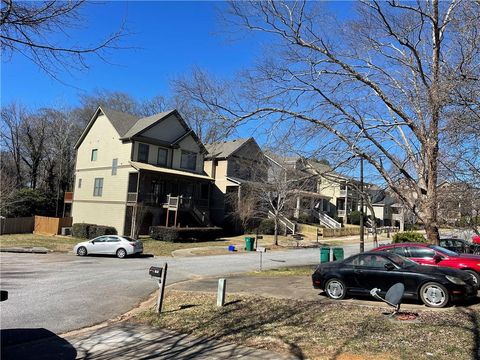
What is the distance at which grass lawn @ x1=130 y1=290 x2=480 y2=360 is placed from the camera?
7227mm

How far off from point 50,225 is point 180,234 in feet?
47.3

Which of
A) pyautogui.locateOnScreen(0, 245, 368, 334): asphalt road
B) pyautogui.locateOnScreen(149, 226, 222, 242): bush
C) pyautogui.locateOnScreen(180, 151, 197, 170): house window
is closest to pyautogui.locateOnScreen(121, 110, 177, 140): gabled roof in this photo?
pyautogui.locateOnScreen(180, 151, 197, 170): house window

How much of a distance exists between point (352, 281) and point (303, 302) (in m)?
1.55

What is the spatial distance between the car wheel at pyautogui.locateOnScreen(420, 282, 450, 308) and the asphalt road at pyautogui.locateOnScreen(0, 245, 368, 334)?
25.4 ft

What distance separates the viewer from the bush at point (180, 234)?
1385 inches

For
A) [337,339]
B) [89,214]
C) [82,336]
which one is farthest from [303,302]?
[89,214]

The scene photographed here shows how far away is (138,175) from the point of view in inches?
1444

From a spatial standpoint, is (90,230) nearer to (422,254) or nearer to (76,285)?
(76,285)

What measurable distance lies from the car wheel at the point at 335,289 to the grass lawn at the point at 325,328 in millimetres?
1056

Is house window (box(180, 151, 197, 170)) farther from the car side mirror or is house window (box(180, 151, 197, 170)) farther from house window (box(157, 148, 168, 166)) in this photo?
the car side mirror

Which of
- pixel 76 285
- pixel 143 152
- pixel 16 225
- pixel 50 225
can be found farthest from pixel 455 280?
pixel 16 225

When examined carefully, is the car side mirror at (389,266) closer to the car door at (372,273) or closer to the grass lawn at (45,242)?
the car door at (372,273)

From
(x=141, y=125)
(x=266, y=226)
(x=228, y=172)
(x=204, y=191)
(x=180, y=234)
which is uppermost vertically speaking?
(x=141, y=125)

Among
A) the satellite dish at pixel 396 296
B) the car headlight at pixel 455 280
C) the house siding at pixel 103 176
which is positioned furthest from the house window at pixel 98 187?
the satellite dish at pixel 396 296
